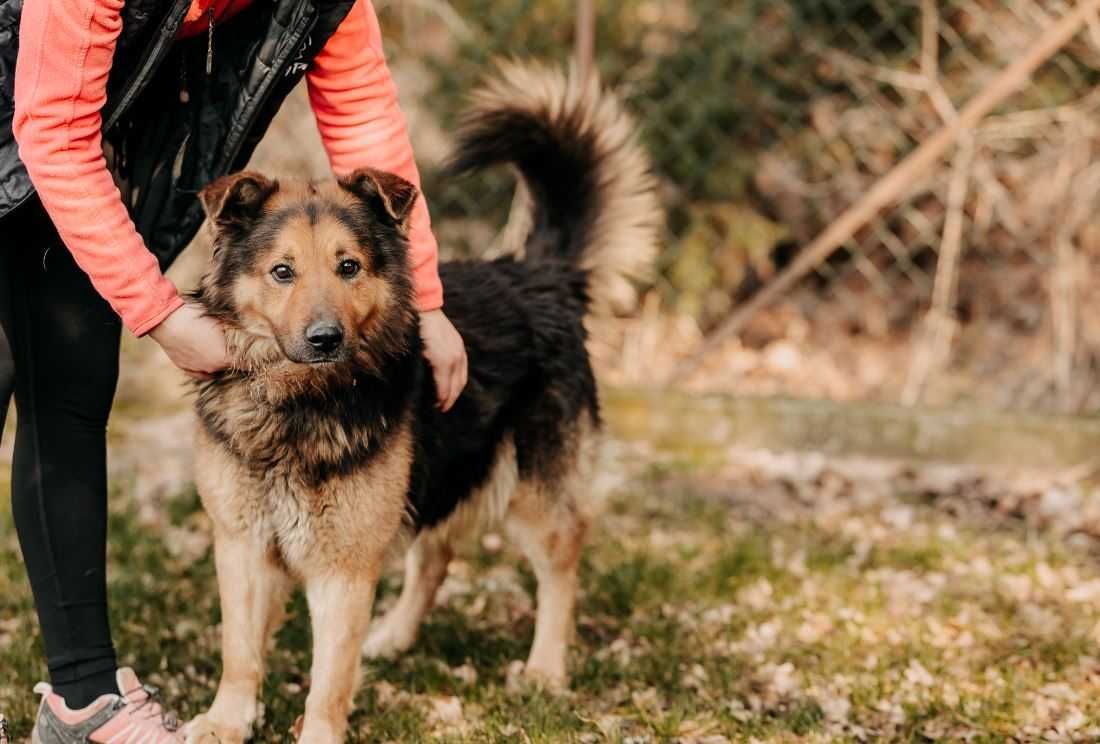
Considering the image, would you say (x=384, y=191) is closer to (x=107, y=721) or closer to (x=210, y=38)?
(x=210, y=38)

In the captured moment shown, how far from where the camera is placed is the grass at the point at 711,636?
9.71 ft

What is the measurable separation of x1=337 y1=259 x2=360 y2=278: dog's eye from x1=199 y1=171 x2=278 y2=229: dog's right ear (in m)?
0.21

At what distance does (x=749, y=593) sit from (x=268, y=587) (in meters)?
1.77

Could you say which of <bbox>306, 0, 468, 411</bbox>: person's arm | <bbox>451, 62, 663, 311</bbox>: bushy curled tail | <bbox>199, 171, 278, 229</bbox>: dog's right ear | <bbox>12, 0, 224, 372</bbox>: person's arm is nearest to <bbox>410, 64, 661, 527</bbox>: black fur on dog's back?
<bbox>451, 62, 663, 311</bbox>: bushy curled tail

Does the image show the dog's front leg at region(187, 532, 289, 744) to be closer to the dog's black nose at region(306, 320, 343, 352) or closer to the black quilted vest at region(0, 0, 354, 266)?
the dog's black nose at region(306, 320, 343, 352)

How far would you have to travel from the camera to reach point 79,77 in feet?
7.02

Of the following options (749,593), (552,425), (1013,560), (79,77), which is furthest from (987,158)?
(79,77)

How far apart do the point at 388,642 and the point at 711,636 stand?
94cm

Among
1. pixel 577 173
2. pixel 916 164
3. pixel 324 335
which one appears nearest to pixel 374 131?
pixel 324 335

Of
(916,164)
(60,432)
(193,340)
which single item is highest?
(916,164)

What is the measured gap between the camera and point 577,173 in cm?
366

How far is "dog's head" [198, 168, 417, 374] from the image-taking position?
8.08 ft

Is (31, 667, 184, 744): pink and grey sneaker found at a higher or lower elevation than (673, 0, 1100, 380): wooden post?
lower

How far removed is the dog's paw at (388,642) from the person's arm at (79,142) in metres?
1.44
